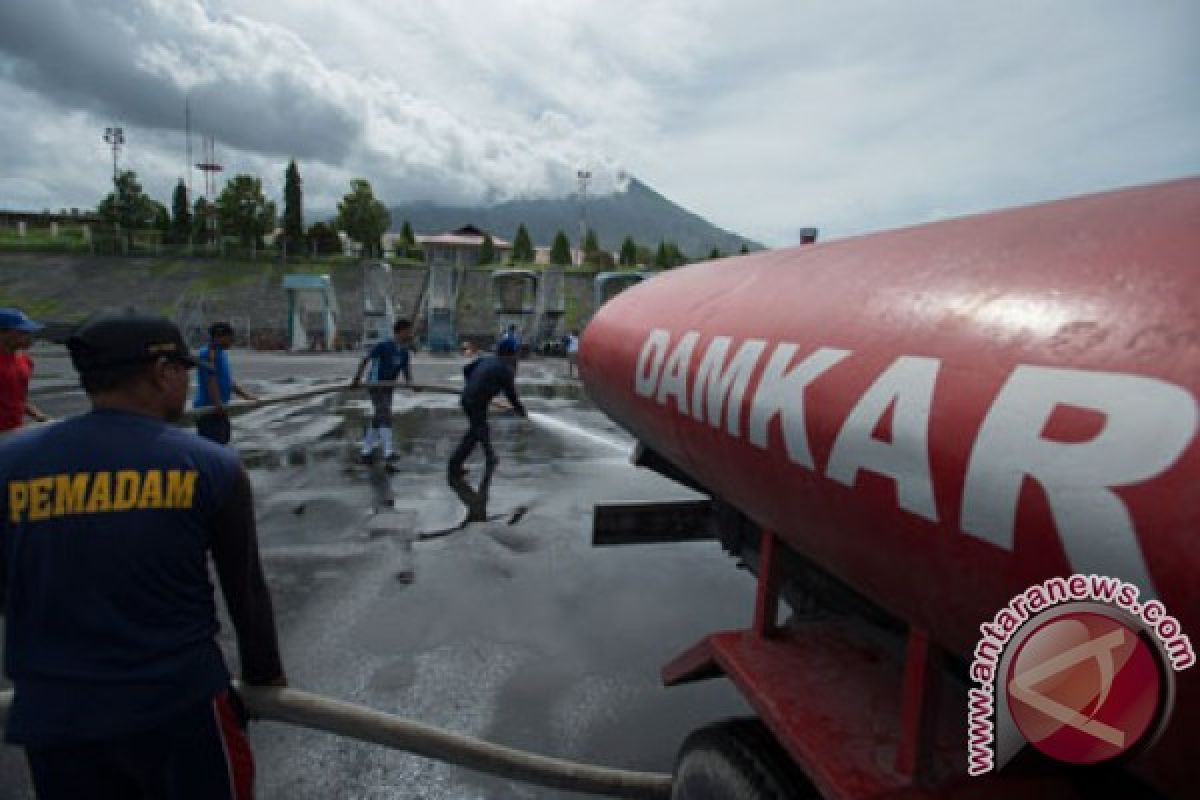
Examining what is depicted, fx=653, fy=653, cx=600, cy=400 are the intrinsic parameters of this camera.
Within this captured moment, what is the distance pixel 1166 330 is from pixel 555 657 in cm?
397

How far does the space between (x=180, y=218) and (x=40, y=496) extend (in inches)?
2619

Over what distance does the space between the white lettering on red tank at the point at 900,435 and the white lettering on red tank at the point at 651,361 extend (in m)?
1.41

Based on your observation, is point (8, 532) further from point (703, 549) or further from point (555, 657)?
point (703, 549)

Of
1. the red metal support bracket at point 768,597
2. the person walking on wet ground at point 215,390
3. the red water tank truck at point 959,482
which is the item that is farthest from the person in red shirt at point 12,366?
the red metal support bracket at point 768,597

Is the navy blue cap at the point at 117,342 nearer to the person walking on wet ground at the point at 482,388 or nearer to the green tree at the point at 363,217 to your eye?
the person walking on wet ground at the point at 482,388

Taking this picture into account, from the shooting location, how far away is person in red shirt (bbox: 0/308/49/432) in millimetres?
5621

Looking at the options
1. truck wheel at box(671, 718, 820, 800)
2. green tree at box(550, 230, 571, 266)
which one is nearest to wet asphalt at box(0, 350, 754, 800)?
truck wheel at box(671, 718, 820, 800)

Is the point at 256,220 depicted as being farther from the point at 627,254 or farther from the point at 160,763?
the point at 160,763

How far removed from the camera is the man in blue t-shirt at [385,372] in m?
8.82

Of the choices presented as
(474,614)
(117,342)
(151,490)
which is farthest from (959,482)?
(474,614)

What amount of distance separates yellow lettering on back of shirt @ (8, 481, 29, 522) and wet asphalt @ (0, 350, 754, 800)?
6.44 feet

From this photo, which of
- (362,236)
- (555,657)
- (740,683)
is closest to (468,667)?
(555,657)

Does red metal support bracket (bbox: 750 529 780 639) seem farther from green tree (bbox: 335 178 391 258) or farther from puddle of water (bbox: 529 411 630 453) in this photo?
green tree (bbox: 335 178 391 258)

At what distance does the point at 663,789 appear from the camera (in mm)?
2564
